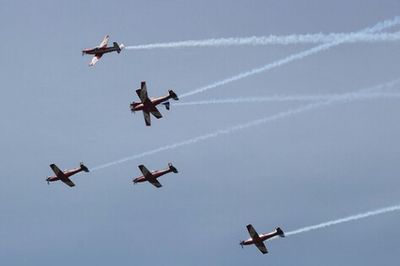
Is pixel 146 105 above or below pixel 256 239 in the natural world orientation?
above

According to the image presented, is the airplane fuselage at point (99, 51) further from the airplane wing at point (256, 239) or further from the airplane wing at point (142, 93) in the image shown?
the airplane wing at point (256, 239)

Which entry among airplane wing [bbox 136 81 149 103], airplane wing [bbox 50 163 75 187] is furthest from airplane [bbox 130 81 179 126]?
airplane wing [bbox 50 163 75 187]

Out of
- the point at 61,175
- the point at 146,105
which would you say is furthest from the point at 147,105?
the point at 61,175

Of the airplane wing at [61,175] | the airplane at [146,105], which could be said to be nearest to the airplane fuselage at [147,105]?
the airplane at [146,105]

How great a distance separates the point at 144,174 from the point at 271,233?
19.4 m

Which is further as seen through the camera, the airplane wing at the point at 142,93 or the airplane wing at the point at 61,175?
the airplane wing at the point at 61,175

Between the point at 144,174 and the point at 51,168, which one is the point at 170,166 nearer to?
the point at 144,174

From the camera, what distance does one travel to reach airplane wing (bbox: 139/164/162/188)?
561 feet

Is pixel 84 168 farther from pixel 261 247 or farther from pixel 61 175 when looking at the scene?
pixel 261 247

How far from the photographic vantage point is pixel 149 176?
171 metres

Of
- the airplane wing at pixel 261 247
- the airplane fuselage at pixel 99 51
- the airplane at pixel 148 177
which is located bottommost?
the airplane wing at pixel 261 247

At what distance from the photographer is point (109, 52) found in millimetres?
162875

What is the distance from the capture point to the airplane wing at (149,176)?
6727 inches

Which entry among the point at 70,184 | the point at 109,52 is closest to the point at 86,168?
the point at 70,184
